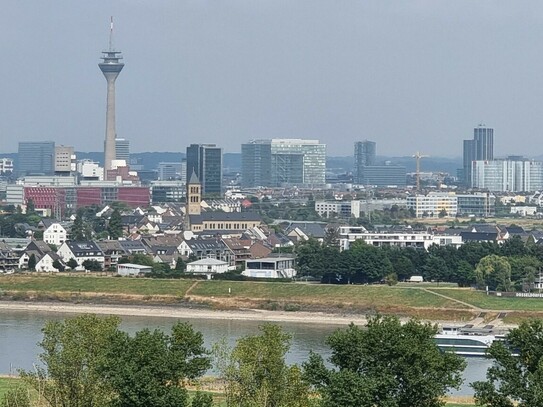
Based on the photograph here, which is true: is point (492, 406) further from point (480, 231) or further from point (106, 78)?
point (106, 78)

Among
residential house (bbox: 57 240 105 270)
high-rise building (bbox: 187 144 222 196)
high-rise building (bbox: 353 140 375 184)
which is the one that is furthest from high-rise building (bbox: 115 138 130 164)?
residential house (bbox: 57 240 105 270)

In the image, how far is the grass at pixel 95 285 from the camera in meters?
32.4

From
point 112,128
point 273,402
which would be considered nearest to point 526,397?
point 273,402

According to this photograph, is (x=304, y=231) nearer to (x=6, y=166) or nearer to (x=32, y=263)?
(x=32, y=263)

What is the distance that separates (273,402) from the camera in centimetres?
1410

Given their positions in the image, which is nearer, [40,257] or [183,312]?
[183,312]

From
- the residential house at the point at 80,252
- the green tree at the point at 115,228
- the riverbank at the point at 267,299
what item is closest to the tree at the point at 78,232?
the green tree at the point at 115,228

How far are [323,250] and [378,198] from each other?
38470 mm

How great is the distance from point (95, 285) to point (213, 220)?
621 inches

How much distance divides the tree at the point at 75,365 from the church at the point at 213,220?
3080 cm

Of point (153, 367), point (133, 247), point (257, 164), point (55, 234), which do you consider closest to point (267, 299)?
point (133, 247)

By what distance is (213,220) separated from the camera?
4866 centimetres

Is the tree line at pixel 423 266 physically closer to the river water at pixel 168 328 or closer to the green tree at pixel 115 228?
the river water at pixel 168 328

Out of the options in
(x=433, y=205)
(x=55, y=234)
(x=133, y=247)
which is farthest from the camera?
(x=433, y=205)
